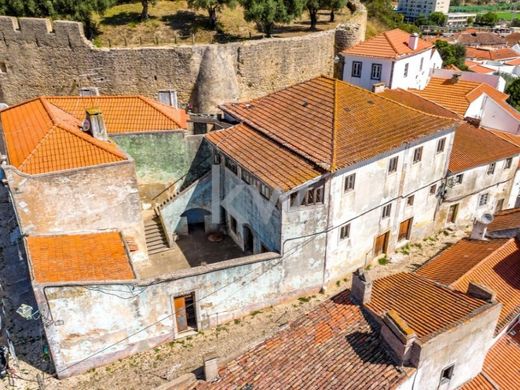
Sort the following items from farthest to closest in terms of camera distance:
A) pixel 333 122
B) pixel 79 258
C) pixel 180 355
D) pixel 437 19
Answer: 1. pixel 437 19
2. pixel 333 122
3. pixel 180 355
4. pixel 79 258

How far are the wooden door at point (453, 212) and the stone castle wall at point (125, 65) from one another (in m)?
16.8

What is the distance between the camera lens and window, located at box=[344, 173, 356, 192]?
63.8 ft

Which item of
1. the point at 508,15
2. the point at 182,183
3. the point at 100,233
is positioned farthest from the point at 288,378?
the point at 508,15

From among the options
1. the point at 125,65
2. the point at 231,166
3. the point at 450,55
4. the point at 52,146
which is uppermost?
the point at 125,65

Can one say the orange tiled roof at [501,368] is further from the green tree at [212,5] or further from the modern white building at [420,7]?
the modern white building at [420,7]

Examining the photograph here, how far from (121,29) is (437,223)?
97.2 feet

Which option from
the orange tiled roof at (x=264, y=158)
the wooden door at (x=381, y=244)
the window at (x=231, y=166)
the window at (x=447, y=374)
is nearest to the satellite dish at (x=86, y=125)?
the orange tiled roof at (x=264, y=158)

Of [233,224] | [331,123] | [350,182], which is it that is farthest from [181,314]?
[331,123]

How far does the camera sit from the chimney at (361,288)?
1512cm

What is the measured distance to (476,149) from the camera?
2648 cm

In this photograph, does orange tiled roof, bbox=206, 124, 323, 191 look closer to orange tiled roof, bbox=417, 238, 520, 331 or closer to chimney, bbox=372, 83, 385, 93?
orange tiled roof, bbox=417, 238, 520, 331

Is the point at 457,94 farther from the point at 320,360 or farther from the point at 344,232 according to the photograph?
the point at 320,360

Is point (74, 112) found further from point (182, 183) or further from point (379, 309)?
point (379, 309)

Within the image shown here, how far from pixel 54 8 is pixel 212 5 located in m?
12.4
